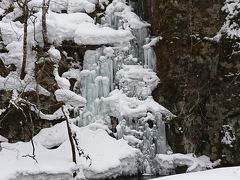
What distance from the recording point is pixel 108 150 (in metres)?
8.95

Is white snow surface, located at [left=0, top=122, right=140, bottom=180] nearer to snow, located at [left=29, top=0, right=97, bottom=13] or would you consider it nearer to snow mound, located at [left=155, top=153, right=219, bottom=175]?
snow mound, located at [left=155, top=153, right=219, bottom=175]

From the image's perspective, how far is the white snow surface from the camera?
26.7 feet

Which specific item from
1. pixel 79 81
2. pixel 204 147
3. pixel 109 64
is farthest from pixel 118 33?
pixel 204 147

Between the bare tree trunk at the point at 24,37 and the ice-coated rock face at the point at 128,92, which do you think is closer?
the bare tree trunk at the point at 24,37

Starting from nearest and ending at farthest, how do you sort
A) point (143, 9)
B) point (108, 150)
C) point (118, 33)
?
point (108, 150) < point (118, 33) < point (143, 9)

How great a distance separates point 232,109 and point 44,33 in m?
5.04

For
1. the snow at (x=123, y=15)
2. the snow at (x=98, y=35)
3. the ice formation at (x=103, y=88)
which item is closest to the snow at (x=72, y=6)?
the ice formation at (x=103, y=88)

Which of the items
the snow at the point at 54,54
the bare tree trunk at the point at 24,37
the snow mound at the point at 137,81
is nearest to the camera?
the bare tree trunk at the point at 24,37

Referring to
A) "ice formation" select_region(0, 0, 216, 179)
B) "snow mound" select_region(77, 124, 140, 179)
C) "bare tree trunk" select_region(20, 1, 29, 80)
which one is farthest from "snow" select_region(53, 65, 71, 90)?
"snow mound" select_region(77, 124, 140, 179)

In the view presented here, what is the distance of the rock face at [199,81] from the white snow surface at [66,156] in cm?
150

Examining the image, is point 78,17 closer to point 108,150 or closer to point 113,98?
point 113,98

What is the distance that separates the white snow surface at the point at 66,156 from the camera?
26.7 ft

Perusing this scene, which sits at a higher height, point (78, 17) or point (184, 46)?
point (78, 17)

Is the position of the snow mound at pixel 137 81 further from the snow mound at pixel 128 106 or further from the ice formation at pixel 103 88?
the snow mound at pixel 128 106
